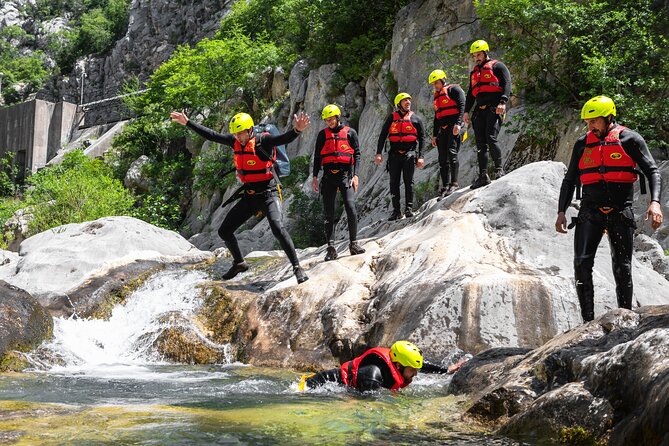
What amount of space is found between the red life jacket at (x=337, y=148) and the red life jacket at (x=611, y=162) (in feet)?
13.3

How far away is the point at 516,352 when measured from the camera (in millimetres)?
5855

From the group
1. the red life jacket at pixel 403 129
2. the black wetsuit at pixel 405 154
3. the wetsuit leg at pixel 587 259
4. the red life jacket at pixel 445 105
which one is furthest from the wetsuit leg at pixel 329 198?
the wetsuit leg at pixel 587 259

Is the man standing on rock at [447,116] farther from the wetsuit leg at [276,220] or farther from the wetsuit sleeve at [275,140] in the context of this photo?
the wetsuit leg at [276,220]

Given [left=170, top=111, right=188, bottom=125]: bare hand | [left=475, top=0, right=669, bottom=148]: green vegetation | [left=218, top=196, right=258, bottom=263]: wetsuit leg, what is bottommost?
[left=218, top=196, right=258, bottom=263]: wetsuit leg

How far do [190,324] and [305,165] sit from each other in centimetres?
973

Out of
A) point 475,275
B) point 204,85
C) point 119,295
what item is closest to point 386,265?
point 475,275

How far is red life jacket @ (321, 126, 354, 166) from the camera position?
9.21 meters

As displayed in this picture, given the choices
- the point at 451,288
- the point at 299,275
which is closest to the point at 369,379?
the point at 451,288

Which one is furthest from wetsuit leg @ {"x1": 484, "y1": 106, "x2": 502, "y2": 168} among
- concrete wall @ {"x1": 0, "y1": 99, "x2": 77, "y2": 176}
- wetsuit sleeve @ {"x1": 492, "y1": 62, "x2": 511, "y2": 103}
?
concrete wall @ {"x1": 0, "y1": 99, "x2": 77, "y2": 176}

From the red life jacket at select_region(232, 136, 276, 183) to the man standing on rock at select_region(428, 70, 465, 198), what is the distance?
2681 millimetres

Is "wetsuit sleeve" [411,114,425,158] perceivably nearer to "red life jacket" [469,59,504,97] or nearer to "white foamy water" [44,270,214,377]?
"red life jacket" [469,59,504,97]

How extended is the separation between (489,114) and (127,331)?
20.1ft

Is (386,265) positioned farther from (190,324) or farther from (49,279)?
(49,279)

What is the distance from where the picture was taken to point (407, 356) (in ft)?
19.9
